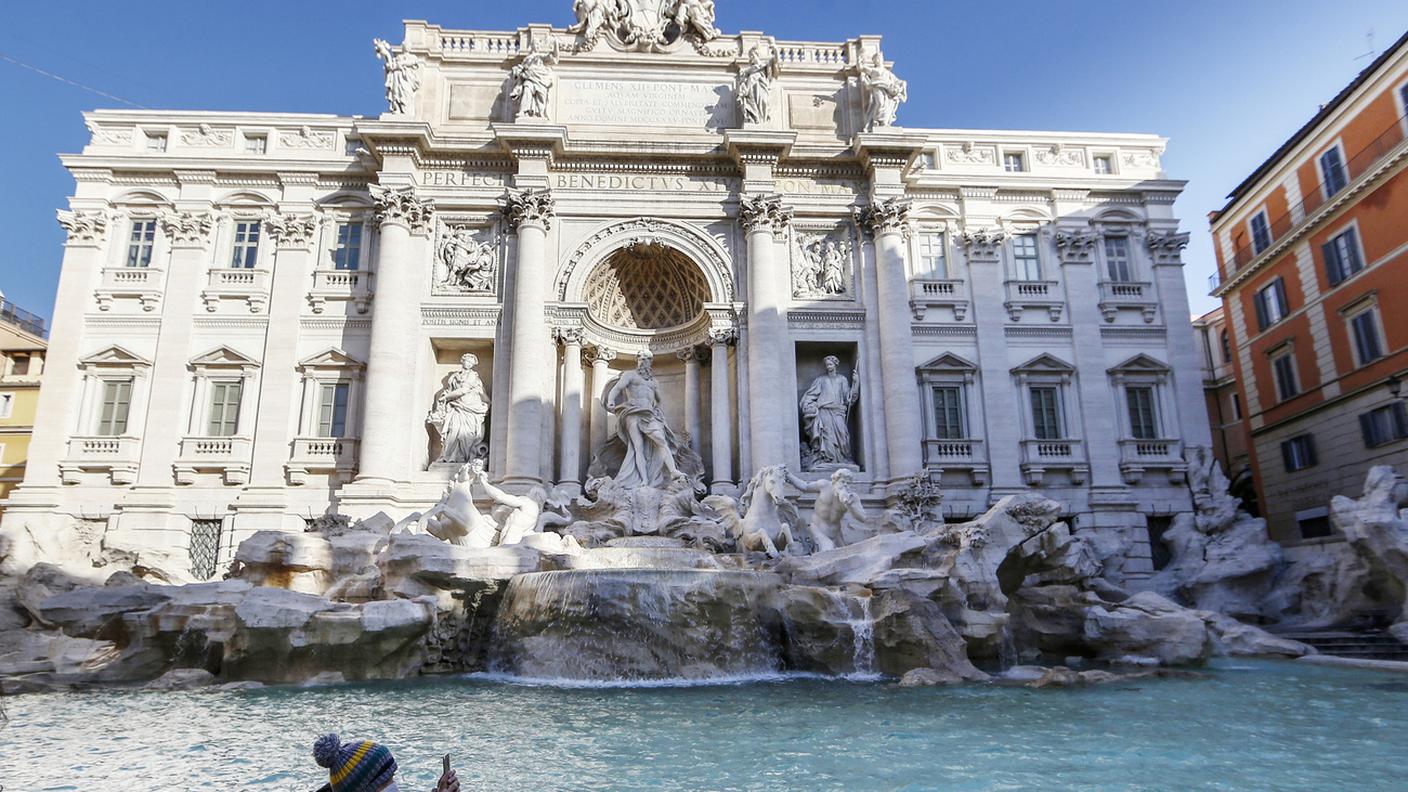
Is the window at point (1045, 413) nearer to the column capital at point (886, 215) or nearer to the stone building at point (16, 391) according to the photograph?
the column capital at point (886, 215)

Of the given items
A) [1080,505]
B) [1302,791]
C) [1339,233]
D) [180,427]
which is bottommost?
[1302,791]

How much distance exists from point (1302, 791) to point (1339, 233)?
23.2 m

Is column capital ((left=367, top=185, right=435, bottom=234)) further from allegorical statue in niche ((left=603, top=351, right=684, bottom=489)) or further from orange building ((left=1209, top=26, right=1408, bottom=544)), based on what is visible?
orange building ((left=1209, top=26, right=1408, bottom=544))

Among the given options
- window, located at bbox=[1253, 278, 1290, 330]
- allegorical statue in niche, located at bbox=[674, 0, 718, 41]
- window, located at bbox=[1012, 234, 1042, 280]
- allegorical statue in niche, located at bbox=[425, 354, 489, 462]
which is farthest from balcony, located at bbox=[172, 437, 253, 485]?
window, located at bbox=[1253, 278, 1290, 330]

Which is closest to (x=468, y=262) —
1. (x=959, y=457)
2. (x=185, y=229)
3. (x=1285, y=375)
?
(x=185, y=229)

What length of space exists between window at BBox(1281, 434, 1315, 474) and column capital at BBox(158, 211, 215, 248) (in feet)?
104

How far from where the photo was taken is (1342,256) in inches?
907

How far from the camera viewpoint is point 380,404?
19531 millimetres

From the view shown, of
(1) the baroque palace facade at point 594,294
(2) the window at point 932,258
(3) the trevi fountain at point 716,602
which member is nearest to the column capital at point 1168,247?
(1) the baroque palace facade at point 594,294

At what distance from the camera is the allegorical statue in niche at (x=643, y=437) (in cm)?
1962

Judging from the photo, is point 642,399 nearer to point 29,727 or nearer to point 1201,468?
point 29,727

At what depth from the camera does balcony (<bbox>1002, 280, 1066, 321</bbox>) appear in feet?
74.4

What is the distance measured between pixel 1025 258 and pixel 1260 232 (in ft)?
33.0

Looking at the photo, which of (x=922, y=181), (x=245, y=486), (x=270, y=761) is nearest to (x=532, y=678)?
(x=270, y=761)
